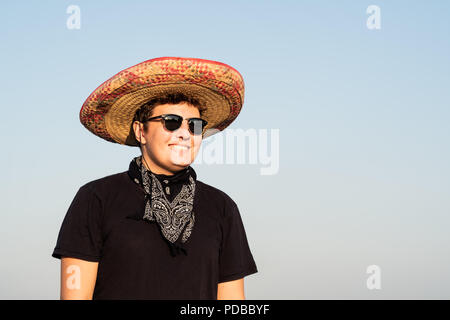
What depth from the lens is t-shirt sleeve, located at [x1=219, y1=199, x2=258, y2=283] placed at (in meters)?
4.88

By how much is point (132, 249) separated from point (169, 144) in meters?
0.89

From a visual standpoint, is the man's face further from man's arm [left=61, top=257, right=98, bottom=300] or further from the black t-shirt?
man's arm [left=61, top=257, right=98, bottom=300]

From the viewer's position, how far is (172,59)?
4.68 metres

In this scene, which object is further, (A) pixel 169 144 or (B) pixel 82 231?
Result: (A) pixel 169 144

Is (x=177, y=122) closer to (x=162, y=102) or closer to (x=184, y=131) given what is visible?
(x=184, y=131)

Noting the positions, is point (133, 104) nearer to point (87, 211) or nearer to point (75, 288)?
point (87, 211)

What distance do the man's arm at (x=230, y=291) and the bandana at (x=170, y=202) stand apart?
0.54 m

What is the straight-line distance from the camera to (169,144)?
4.72 meters

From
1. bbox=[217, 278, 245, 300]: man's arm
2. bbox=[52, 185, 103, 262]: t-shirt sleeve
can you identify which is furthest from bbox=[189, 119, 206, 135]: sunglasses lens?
bbox=[217, 278, 245, 300]: man's arm

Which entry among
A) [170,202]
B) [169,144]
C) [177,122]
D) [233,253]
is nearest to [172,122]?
[177,122]
